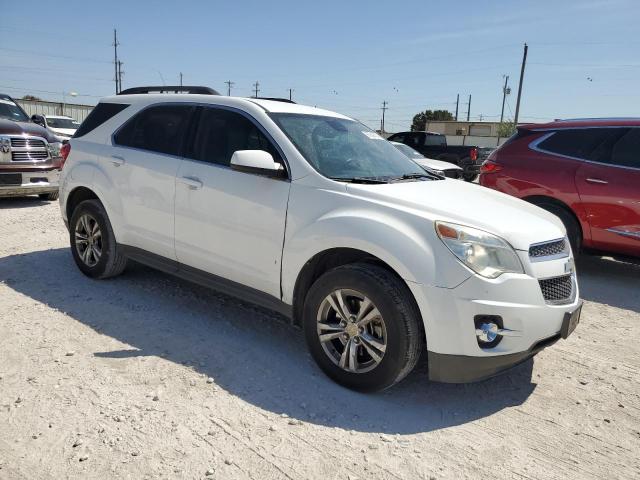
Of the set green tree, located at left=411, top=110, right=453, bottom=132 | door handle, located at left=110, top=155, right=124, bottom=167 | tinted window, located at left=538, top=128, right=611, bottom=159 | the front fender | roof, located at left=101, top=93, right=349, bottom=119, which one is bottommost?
the front fender

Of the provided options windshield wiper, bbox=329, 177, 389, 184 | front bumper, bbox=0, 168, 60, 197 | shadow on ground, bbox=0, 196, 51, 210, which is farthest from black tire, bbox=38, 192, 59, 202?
windshield wiper, bbox=329, 177, 389, 184

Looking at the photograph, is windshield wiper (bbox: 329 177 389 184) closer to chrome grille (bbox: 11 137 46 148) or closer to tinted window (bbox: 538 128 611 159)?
tinted window (bbox: 538 128 611 159)

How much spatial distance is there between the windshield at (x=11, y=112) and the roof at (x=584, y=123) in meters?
8.99

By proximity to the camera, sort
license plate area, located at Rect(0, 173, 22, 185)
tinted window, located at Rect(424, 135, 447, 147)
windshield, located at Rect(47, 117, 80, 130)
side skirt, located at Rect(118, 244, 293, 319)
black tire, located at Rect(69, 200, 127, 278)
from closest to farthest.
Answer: side skirt, located at Rect(118, 244, 293, 319)
black tire, located at Rect(69, 200, 127, 278)
license plate area, located at Rect(0, 173, 22, 185)
tinted window, located at Rect(424, 135, 447, 147)
windshield, located at Rect(47, 117, 80, 130)

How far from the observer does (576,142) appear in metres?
6.26

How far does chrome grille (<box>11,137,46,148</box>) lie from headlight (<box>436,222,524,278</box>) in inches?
328

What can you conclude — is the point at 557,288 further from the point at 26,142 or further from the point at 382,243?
the point at 26,142

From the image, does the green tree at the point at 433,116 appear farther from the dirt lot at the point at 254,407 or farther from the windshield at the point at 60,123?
the dirt lot at the point at 254,407

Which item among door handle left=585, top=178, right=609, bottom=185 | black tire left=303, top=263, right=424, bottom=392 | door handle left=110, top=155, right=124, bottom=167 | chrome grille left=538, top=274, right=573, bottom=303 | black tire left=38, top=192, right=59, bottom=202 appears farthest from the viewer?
black tire left=38, top=192, right=59, bottom=202

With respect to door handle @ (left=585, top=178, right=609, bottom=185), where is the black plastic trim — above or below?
below

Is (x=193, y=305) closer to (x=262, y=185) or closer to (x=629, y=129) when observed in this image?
(x=262, y=185)

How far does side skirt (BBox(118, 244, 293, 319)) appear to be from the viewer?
3.64 metres

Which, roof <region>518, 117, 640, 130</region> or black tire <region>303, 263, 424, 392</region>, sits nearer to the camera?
black tire <region>303, 263, 424, 392</region>

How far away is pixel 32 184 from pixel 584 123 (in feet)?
28.3
